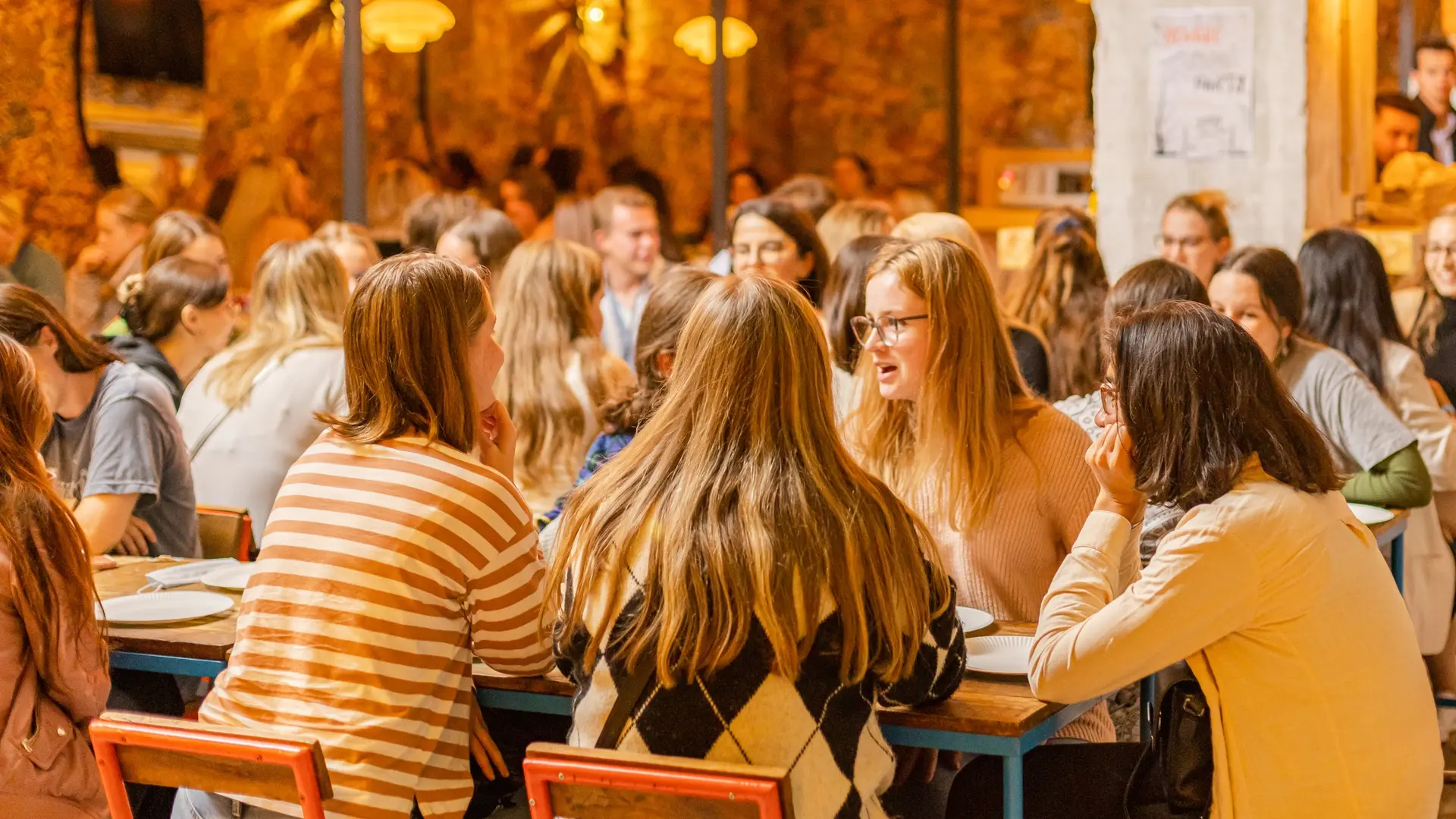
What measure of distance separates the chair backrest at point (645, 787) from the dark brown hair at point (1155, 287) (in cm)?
225

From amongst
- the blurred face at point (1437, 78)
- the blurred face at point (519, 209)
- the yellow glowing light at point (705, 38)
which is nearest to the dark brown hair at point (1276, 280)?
the blurred face at point (1437, 78)

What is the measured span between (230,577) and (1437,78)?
7.63 meters

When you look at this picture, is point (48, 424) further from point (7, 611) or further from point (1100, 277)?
point (1100, 277)

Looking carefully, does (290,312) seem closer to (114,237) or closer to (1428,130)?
(114,237)

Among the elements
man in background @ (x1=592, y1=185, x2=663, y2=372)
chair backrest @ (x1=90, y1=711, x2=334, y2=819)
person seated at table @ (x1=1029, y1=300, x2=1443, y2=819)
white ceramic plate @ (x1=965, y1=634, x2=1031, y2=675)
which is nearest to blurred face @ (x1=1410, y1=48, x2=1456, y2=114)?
man in background @ (x1=592, y1=185, x2=663, y2=372)

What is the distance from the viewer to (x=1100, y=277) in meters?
5.36

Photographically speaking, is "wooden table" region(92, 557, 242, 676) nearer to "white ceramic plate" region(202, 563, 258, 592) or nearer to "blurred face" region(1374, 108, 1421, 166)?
"white ceramic plate" region(202, 563, 258, 592)

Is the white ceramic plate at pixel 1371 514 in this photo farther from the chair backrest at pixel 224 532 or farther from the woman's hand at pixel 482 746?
the chair backrest at pixel 224 532

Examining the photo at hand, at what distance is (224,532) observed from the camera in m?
4.09

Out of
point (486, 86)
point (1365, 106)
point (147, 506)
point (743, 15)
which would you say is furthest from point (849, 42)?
point (147, 506)

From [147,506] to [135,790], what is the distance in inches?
33.1

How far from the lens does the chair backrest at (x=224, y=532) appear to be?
160 inches

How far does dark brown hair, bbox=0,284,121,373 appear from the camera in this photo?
3506 mm

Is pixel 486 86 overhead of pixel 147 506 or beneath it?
overhead
